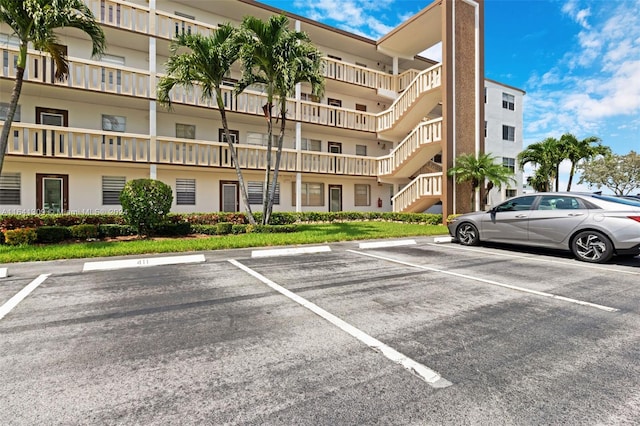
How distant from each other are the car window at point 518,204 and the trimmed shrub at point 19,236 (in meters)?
13.6

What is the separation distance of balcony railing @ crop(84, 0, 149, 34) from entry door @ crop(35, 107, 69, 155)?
4443mm

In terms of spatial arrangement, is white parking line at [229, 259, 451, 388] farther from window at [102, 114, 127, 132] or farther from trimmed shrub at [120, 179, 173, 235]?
window at [102, 114, 127, 132]

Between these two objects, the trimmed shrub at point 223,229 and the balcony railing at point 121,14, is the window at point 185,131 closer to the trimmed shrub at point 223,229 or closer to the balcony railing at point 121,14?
the balcony railing at point 121,14

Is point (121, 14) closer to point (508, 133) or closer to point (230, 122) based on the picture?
point (230, 122)

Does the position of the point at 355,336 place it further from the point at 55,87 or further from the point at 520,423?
the point at 55,87

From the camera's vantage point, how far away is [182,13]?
A: 16953mm

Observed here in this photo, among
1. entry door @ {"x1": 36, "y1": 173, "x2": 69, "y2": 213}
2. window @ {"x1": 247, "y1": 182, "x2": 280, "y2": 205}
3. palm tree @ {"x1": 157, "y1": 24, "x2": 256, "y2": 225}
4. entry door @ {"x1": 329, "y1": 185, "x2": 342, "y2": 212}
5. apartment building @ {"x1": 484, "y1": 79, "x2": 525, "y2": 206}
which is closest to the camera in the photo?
palm tree @ {"x1": 157, "y1": 24, "x2": 256, "y2": 225}

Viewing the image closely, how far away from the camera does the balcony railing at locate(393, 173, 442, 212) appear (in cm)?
1691

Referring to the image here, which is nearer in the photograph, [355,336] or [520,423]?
[520,423]

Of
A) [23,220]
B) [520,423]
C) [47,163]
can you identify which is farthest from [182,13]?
[520,423]

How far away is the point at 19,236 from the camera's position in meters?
9.52

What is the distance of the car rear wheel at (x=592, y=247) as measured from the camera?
720 centimetres

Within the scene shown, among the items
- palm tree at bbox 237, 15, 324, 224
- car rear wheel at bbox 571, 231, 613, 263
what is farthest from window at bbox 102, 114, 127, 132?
car rear wheel at bbox 571, 231, 613, 263

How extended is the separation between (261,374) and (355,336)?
114cm
